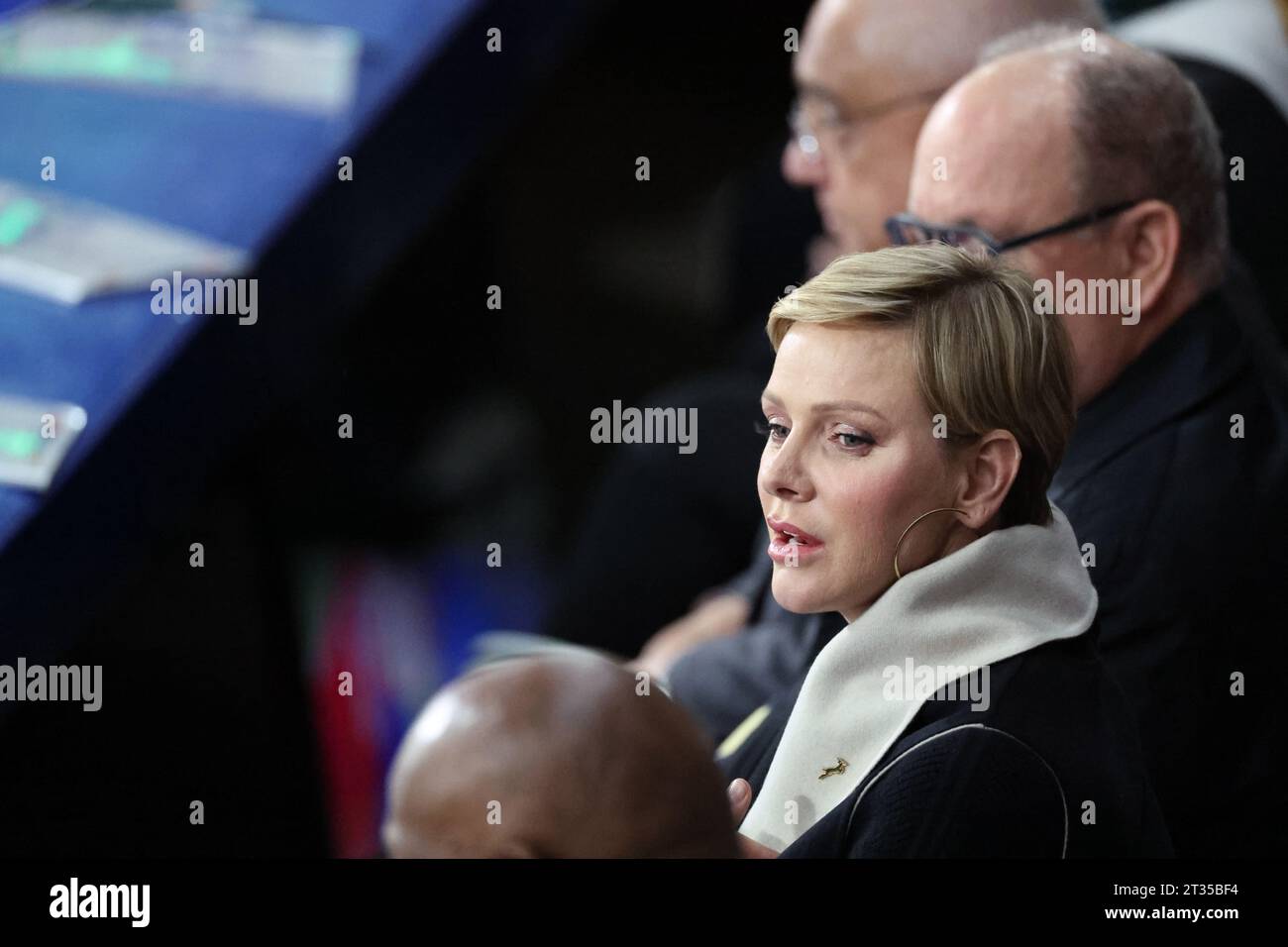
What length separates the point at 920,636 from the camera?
89cm

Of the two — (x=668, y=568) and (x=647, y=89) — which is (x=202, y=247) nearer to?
(x=668, y=568)

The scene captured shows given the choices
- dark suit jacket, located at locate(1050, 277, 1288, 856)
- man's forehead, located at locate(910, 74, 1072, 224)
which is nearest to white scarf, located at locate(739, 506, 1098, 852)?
dark suit jacket, located at locate(1050, 277, 1288, 856)

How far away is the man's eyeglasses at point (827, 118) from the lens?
128cm

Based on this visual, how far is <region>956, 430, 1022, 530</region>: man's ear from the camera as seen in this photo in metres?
0.87

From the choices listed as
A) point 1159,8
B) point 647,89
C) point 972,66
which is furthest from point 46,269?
point 647,89

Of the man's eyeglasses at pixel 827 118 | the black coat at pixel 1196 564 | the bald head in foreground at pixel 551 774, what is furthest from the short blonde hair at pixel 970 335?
the man's eyeglasses at pixel 827 118

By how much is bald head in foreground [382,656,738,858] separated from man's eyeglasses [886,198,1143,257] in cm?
34

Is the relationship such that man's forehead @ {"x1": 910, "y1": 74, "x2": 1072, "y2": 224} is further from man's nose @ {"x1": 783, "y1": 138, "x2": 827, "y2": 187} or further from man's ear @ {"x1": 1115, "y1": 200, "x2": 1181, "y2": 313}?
man's nose @ {"x1": 783, "y1": 138, "x2": 827, "y2": 187}

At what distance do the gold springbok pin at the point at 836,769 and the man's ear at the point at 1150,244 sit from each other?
36 cm

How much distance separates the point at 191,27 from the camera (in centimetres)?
194

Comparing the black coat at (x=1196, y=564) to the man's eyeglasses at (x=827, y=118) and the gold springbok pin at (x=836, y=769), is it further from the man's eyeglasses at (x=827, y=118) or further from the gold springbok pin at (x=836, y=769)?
the man's eyeglasses at (x=827, y=118)

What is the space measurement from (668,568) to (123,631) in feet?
1.96

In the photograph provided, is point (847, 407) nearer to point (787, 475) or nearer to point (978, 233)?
point (787, 475)

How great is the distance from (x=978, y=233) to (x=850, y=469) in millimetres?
196
